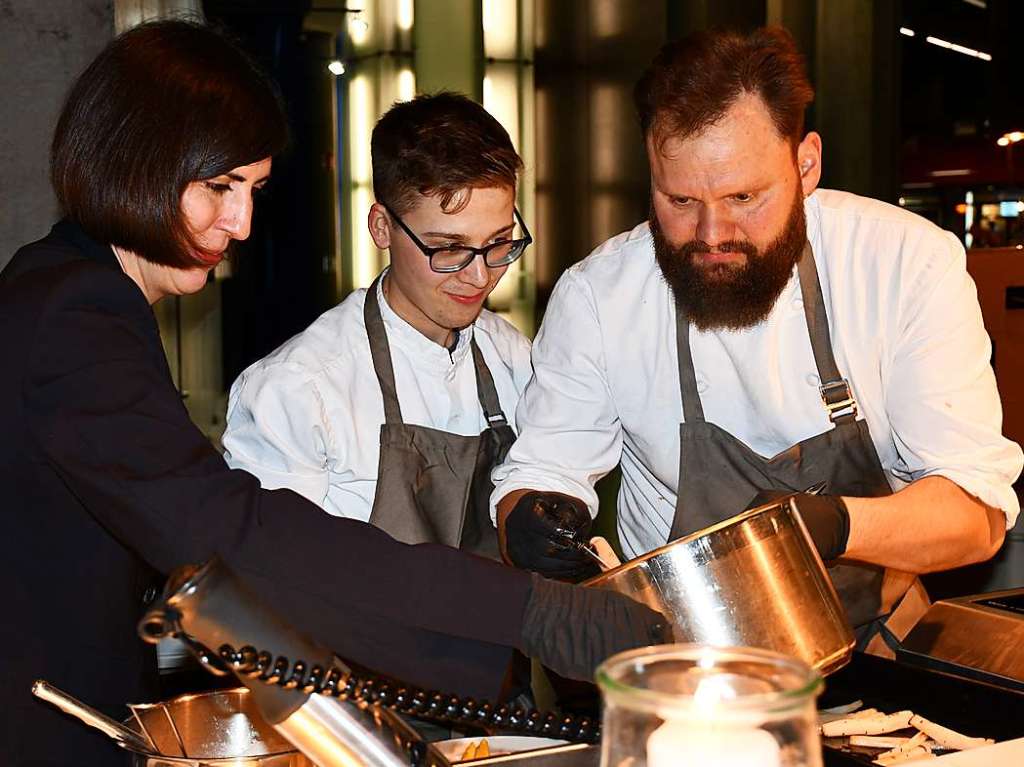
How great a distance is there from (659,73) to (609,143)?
8.68ft

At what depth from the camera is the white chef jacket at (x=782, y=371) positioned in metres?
1.82

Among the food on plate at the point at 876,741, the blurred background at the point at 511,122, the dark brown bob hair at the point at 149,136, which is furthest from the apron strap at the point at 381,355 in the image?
the blurred background at the point at 511,122

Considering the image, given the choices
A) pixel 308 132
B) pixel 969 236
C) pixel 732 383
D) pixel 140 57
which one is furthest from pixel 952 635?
pixel 969 236

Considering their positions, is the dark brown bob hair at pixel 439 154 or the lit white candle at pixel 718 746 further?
the dark brown bob hair at pixel 439 154

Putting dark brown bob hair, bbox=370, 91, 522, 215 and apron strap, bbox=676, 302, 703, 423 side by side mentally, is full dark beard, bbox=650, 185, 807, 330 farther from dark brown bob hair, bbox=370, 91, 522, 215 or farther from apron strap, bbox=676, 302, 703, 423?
dark brown bob hair, bbox=370, 91, 522, 215

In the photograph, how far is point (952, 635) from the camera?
1.62 meters

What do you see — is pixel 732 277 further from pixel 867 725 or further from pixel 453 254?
pixel 867 725

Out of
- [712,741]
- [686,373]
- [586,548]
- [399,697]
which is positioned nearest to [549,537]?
[586,548]

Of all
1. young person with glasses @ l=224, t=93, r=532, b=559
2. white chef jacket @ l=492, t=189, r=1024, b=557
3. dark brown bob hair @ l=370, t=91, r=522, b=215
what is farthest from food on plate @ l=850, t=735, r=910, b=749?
dark brown bob hair @ l=370, t=91, r=522, b=215

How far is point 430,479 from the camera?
1.99 m

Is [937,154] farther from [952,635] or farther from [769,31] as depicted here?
[952,635]

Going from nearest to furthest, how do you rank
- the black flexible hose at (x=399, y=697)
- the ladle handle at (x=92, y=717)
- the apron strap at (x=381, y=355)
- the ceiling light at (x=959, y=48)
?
the black flexible hose at (x=399, y=697) → the ladle handle at (x=92, y=717) → the apron strap at (x=381, y=355) → the ceiling light at (x=959, y=48)

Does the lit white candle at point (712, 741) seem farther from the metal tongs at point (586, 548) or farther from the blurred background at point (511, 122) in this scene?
the blurred background at point (511, 122)

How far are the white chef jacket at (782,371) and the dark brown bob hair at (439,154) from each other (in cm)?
23
